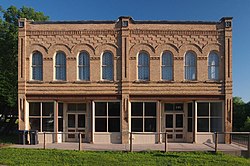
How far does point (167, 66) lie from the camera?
17000mm

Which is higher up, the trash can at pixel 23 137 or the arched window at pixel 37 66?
the arched window at pixel 37 66

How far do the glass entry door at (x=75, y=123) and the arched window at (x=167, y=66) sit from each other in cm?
689

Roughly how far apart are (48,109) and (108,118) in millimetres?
4612

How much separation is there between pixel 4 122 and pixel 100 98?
1344cm

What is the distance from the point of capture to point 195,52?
16828mm

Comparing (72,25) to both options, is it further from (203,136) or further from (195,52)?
(203,136)

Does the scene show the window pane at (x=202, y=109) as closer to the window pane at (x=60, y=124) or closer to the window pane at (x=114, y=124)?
the window pane at (x=114, y=124)

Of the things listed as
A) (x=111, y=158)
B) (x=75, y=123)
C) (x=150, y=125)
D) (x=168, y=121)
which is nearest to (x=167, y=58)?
(x=168, y=121)

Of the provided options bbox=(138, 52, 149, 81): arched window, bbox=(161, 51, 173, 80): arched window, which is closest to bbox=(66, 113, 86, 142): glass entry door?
bbox=(138, 52, 149, 81): arched window

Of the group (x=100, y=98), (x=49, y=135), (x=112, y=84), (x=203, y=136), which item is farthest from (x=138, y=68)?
(x=49, y=135)

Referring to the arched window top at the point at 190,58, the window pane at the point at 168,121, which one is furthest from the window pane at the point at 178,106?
the arched window top at the point at 190,58

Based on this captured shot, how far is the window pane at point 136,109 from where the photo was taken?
56.1 ft

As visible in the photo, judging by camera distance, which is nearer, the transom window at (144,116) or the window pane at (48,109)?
the transom window at (144,116)

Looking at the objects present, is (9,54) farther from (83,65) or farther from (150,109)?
(150,109)
